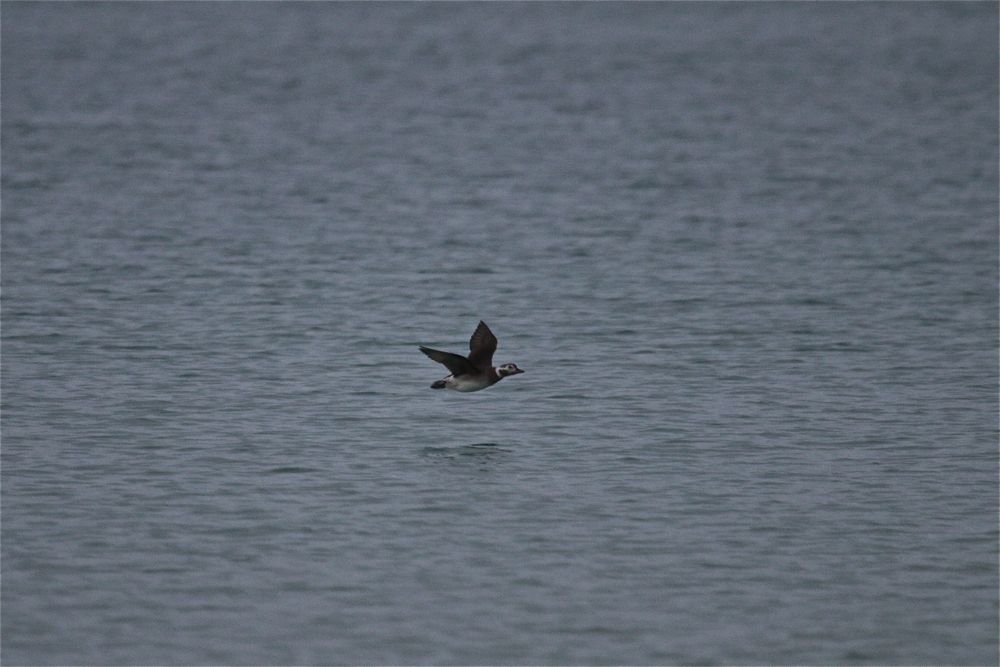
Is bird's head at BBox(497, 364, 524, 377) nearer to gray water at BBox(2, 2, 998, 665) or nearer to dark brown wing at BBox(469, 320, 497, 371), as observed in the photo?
dark brown wing at BBox(469, 320, 497, 371)

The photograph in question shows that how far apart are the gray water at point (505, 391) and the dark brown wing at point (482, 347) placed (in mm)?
1019

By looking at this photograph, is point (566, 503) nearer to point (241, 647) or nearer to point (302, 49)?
point (241, 647)

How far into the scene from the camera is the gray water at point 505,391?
1465 cm

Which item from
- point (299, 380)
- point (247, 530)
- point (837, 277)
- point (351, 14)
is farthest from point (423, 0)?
point (247, 530)

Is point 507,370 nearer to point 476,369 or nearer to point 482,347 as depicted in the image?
point 476,369

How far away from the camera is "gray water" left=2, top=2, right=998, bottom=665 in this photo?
14648 millimetres

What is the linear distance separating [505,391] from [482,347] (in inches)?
145

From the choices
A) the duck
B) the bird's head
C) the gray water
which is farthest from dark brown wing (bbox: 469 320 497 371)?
the gray water

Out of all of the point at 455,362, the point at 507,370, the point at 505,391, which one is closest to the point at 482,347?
the point at 455,362

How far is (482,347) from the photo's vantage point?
1908 cm

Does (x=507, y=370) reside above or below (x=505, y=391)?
above

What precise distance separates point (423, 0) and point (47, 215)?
7097 cm

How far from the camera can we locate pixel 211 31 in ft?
295

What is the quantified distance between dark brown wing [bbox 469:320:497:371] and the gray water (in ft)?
3.34
